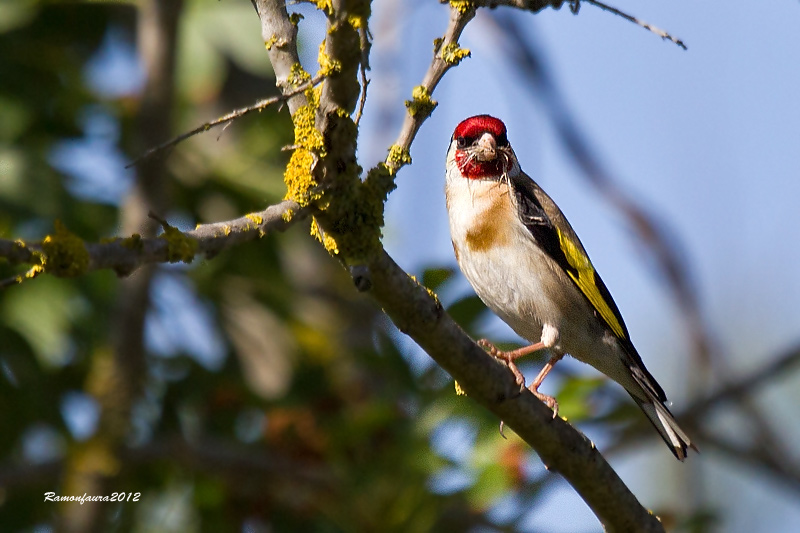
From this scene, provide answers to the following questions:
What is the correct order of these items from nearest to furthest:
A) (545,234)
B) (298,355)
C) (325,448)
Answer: (545,234)
(325,448)
(298,355)

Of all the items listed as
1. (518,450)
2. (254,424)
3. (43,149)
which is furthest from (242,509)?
(43,149)

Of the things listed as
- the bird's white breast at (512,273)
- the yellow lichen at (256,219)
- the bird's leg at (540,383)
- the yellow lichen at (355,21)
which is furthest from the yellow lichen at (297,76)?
the bird's white breast at (512,273)

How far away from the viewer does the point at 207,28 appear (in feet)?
18.6

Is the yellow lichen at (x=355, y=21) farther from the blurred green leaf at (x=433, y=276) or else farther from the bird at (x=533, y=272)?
the bird at (x=533, y=272)

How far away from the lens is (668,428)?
4109mm

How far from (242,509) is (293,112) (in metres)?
3.54

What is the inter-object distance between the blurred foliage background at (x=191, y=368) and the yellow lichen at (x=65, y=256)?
2459 millimetres

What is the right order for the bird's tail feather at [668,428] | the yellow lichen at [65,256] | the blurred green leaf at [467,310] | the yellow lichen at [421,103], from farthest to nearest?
the blurred green leaf at [467,310] → the bird's tail feather at [668,428] → the yellow lichen at [421,103] → the yellow lichen at [65,256]

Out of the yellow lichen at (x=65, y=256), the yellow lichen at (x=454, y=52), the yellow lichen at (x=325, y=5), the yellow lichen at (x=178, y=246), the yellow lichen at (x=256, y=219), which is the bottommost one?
the yellow lichen at (x=65, y=256)

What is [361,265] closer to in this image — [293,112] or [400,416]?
[293,112]

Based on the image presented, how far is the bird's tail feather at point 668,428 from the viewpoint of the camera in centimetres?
405

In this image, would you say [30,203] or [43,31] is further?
[43,31]

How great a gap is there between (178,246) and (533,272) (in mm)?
2437

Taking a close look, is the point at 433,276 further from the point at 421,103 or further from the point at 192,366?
the point at 192,366
